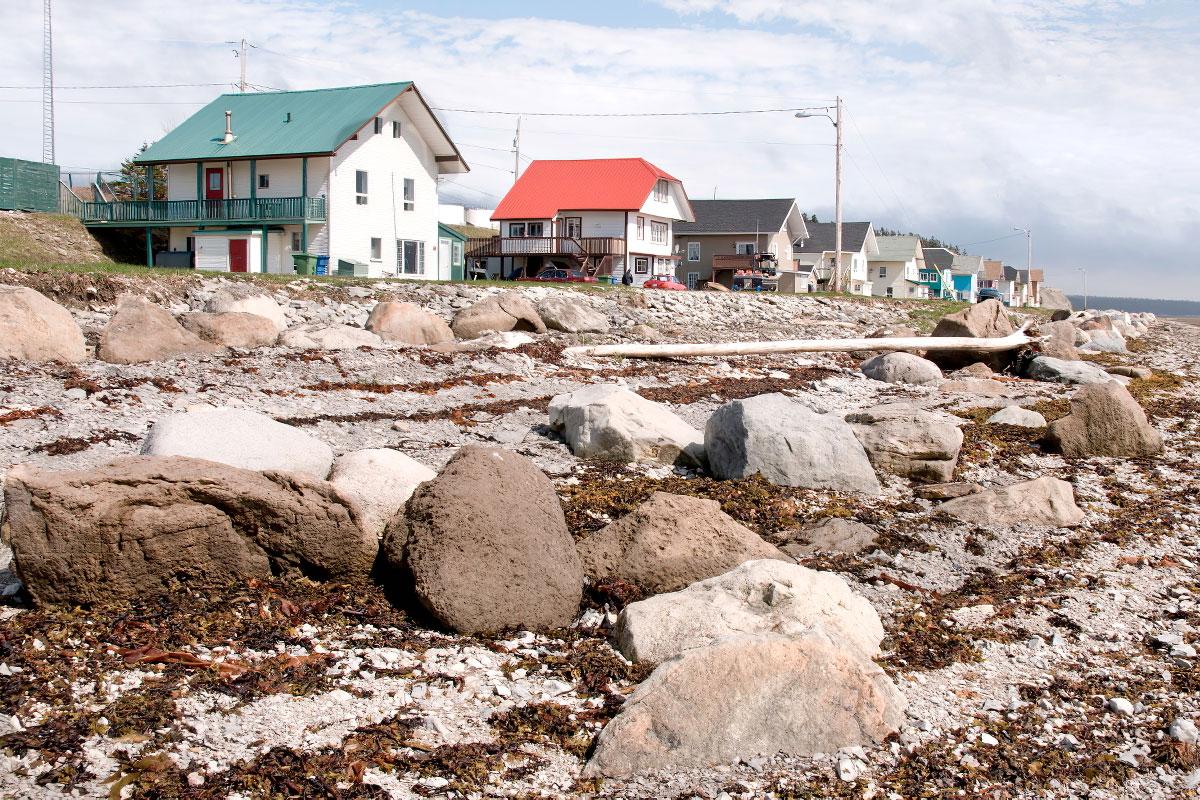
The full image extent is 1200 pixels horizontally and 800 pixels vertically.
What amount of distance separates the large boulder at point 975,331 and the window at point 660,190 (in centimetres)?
3447

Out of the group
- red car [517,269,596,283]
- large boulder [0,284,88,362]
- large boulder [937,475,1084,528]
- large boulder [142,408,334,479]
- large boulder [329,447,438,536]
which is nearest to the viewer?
large boulder [329,447,438,536]

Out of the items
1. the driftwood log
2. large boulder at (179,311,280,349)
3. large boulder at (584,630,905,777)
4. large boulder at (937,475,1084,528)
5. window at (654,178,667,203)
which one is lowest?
large boulder at (584,630,905,777)

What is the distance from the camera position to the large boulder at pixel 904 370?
59.7 feet

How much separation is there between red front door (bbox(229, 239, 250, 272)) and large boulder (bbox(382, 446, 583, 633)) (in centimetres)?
3297

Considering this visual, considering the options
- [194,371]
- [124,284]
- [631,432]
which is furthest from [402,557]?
[124,284]

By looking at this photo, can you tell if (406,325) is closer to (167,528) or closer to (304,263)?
(167,528)

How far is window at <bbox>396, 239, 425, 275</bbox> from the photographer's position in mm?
41875

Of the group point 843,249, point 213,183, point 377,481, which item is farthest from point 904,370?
point 843,249

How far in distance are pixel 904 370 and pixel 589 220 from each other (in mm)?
37561

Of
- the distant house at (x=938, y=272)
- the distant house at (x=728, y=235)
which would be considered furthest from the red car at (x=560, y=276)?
the distant house at (x=938, y=272)

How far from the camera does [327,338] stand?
57.6 feet

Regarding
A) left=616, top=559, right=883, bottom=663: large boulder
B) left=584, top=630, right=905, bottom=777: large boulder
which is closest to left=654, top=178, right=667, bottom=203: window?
left=616, top=559, right=883, bottom=663: large boulder

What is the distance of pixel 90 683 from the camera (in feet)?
16.6

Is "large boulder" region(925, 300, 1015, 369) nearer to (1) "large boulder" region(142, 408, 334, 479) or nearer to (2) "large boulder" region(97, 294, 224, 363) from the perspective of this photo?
(2) "large boulder" region(97, 294, 224, 363)
